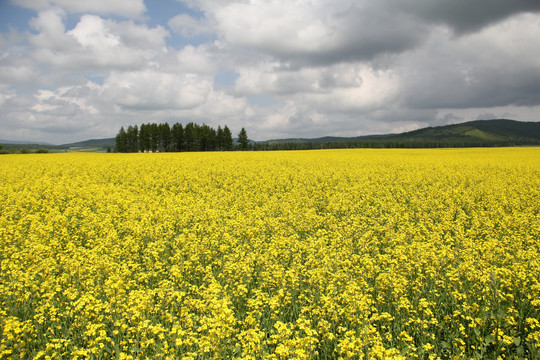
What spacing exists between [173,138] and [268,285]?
8642cm

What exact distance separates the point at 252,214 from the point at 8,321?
7.17 m

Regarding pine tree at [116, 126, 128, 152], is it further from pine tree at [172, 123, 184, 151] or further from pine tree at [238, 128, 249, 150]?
pine tree at [238, 128, 249, 150]

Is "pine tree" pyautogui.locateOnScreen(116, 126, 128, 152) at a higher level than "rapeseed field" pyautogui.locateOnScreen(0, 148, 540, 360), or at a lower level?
higher

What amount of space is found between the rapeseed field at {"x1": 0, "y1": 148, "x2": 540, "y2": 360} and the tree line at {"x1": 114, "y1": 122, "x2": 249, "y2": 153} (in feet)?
245

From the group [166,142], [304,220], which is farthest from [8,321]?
[166,142]

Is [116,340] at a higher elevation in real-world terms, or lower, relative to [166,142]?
lower

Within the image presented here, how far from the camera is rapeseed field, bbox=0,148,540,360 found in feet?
14.1

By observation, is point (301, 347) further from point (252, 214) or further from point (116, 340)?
point (252, 214)

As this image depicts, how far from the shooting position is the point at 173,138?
86.3 meters

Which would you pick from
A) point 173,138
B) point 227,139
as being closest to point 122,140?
point 173,138

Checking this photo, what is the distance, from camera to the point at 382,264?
287 inches

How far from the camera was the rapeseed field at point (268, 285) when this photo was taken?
4297 mm

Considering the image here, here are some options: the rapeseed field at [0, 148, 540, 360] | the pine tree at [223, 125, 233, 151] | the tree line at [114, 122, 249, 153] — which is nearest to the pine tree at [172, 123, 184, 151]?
the tree line at [114, 122, 249, 153]

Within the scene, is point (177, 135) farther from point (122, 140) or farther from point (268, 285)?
point (268, 285)
